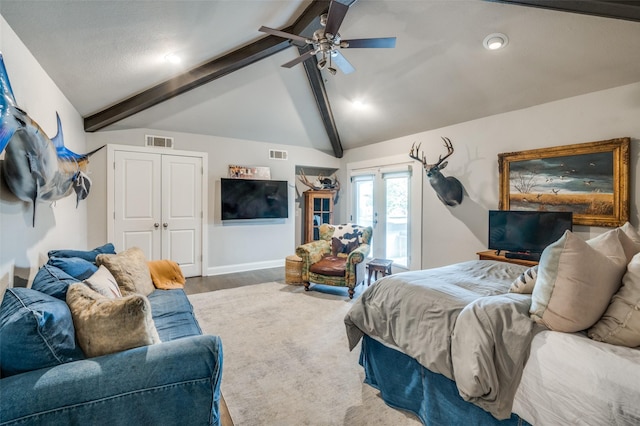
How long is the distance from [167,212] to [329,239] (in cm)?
274

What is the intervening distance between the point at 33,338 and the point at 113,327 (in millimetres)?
243

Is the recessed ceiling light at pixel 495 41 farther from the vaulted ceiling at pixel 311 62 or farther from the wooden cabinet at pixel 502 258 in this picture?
the wooden cabinet at pixel 502 258

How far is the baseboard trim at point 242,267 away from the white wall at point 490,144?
284cm

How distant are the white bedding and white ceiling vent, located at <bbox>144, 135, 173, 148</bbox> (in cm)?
528

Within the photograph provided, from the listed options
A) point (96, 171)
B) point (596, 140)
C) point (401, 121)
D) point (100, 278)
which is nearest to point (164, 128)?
point (96, 171)

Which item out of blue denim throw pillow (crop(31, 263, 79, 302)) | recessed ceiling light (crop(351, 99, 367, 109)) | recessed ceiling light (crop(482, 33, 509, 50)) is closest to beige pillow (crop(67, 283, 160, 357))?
blue denim throw pillow (crop(31, 263, 79, 302))

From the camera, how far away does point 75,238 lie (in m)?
3.66

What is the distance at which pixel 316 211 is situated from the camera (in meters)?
6.18

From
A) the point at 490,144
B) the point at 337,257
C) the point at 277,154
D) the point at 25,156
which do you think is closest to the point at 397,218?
the point at 337,257

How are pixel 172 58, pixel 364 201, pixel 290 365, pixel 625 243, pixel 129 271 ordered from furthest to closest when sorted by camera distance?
1. pixel 364 201
2. pixel 172 58
3. pixel 129 271
4. pixel 290 365
5. pixel 625 243

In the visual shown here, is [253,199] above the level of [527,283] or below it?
above

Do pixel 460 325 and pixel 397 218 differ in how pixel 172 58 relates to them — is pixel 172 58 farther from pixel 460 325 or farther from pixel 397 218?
pixel 397 218

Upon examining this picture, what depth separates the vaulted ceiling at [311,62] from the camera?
2.33 m

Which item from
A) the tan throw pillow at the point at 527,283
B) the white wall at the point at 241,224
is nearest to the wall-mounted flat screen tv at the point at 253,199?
the white wall at the point at 241,224
